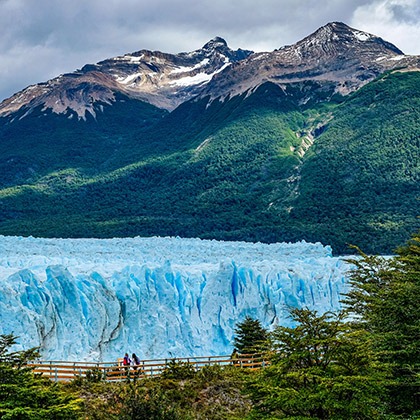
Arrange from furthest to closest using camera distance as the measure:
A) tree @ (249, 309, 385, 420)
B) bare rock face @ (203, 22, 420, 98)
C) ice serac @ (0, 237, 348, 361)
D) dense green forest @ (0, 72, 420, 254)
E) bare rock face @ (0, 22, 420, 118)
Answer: bare rock face @ (0, 22, 420, 118)
bare rock face @ (203, 22, 420, 98)
dense green forest @ (0, 72, 420, 254)
ice serac @ (0, 237, 348, 361)
tree @ (249, 309, 385, 420)

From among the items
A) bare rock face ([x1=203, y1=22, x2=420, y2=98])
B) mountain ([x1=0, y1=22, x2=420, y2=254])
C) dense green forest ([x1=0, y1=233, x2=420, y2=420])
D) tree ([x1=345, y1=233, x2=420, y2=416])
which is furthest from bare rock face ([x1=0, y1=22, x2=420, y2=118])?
dense green forest ([x1=0, y1=233, x2=420, y2=420])

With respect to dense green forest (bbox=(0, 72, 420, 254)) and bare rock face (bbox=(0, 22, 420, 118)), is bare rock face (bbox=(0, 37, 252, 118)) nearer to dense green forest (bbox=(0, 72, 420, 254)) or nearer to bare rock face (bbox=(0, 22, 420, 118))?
bare rock face (bbox=(0, 22, 420, 118))

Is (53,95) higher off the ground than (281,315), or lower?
higher

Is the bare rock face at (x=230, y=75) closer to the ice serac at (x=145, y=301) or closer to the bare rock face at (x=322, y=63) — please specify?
the bare rock face at (x=322, y=63)

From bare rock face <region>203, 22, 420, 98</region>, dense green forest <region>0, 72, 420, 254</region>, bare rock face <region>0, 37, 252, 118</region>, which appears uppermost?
bare rock face <region>0, 37, 252, 118</region>

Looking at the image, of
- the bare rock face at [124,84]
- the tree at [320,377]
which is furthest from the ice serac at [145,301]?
the bare rock face at [124,84]

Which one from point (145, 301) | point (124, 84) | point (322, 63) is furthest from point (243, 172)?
point (124, 84)

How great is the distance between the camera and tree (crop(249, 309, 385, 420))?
10078mm

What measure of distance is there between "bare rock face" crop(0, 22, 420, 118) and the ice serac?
8085 centimetres

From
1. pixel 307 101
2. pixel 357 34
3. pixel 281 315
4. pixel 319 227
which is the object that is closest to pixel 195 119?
pixel 307 101

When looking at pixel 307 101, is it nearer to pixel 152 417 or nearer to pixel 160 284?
pixel 160 284

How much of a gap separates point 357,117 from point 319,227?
1095 inches

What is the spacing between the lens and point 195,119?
398 feet

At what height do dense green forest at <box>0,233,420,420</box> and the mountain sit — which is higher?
the mountain
